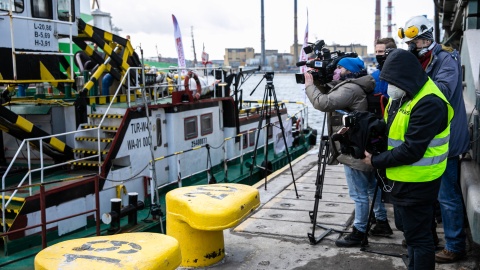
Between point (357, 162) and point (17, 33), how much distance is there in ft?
21.0

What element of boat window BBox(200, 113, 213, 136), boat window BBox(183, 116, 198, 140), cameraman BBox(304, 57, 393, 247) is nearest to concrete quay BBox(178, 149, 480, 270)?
cameraman BBox(304, 57, 393, 247)

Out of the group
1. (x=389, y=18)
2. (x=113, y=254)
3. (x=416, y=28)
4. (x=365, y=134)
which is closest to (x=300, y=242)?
(x=365, y=134)

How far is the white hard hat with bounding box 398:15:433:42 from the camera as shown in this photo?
445cm

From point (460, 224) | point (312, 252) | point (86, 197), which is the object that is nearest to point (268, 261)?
point (312, 252)

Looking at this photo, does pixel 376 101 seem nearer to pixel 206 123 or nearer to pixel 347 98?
pixel 347 98

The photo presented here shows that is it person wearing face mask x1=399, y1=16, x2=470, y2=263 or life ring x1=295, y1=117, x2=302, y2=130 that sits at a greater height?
person wearing face mask x1=399, y1=16, x2=470, y2=263

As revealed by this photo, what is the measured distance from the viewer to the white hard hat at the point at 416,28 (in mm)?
4453

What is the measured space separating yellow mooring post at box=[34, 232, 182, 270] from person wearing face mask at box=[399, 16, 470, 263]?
97.6 inches

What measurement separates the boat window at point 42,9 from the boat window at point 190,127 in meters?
3.35

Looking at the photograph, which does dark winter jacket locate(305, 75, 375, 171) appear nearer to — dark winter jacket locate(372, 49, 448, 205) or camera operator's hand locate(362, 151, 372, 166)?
camera operator's hand locate(362, 151, 372, 166)

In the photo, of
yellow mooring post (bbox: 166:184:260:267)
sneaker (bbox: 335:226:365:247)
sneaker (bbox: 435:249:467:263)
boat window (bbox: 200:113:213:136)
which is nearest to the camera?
yellow mooring post (bbox: 166:184:260:267)

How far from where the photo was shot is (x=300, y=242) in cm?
568

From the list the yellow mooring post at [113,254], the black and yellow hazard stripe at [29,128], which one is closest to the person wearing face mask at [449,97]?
the yellow mooring post at [113,254]

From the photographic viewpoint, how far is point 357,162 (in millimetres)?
5023
